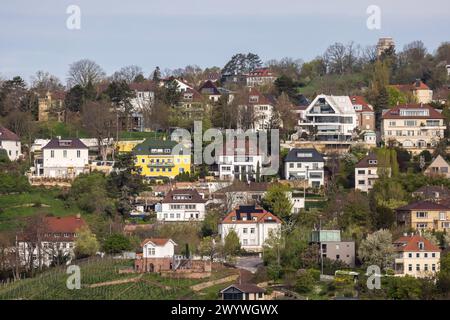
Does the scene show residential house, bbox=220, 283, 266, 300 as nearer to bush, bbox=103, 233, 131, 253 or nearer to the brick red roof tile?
the brick red roof tile

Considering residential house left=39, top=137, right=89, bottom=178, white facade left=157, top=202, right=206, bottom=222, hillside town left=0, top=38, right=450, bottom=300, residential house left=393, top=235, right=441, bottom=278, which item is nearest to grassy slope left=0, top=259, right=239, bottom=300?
hillside town left=0, top=38, right=450, bottom=300

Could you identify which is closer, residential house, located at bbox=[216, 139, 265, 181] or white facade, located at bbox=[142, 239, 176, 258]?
white facade, located at bbox=[142, 239, 176, 258]

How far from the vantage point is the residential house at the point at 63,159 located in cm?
6581

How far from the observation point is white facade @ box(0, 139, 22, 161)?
220 ft

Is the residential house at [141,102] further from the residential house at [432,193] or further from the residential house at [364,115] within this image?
the residential house at [432,193]

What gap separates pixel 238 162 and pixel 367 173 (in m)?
6.00

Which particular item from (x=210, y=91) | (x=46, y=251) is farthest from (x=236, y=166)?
(x=210, y=91)

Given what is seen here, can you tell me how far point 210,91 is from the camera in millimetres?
80250

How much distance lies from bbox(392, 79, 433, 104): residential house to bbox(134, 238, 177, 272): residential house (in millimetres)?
25343

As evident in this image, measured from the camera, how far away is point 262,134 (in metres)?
68.4

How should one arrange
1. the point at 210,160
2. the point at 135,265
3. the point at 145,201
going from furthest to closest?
the point at 210,160 < the point at 145,201 < the point at 135,265

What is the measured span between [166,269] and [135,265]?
108 cm
